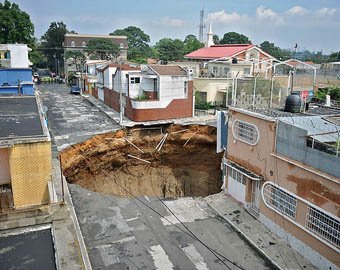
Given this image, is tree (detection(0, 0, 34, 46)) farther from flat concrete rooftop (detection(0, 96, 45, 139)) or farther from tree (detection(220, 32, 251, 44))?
tree (detection(220, 32, 251, 44))

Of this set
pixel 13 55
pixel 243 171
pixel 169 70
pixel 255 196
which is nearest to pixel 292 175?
pixel 255 196

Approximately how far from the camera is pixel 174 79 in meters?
30.9

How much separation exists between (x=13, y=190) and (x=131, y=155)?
46.4 ft

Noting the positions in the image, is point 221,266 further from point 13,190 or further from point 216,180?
point 216,180

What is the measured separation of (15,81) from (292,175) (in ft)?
106

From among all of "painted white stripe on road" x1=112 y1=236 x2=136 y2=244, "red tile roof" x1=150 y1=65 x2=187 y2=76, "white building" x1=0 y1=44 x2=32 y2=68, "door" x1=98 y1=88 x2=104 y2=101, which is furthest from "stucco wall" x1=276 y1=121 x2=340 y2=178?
"white building" x1=0 y1=44 x2=32 y2=68

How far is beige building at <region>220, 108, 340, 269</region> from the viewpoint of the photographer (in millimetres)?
11602

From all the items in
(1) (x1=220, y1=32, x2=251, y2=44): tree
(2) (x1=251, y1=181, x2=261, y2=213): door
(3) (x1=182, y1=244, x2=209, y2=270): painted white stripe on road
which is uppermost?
(1) (x1=220, y1=32, x2=251, y2=44): tree

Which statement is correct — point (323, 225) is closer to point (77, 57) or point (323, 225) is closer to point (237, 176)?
point (237, 176)

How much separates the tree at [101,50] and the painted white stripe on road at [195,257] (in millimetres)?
63455

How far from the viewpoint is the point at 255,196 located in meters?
16.0

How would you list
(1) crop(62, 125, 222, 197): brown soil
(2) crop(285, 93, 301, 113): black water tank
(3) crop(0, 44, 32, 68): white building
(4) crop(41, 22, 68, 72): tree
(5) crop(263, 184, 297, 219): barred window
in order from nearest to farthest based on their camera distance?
1. (5) crop(263, 184, 297, 219): barred window
2. (2) crop(285, 93, 301, 113): black water tank
3. (1) crop(62, 125, 222, 197): brown soil
4. (3) crop(0, 44, 32, 68): white building
5. (4) crop(41, 22, 68, 72): tree

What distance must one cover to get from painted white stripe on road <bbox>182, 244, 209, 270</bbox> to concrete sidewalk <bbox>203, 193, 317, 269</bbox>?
7.64 feet

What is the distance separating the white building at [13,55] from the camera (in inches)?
1592
